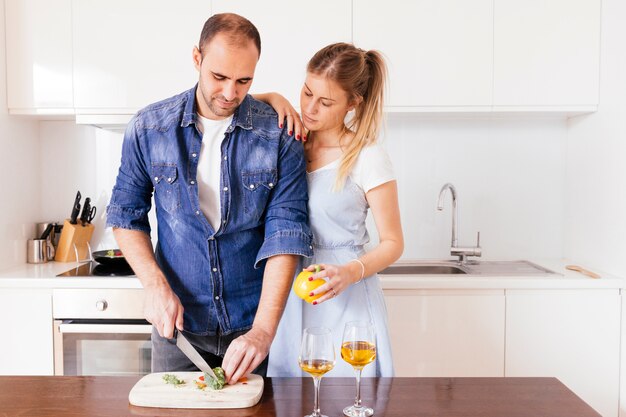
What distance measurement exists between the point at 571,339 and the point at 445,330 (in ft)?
1.70

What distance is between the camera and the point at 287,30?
105 inches

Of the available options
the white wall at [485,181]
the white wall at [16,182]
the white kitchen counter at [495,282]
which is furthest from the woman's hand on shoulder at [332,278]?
the white wall at [16,182]

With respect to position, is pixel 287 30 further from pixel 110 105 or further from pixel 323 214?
pixel 323 214

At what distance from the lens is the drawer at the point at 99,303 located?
250 cm

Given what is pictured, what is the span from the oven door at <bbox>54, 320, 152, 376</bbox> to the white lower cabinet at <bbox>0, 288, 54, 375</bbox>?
0.05 metres

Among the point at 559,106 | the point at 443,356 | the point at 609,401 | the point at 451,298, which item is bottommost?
the point at 609,401

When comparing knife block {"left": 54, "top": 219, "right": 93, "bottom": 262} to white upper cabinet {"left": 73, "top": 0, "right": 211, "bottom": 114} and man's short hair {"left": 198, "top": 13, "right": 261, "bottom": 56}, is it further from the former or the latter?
man's short hair {"left": 198, "top": 13, "right": 261, "bottom": 56}

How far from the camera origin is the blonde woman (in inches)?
68.1

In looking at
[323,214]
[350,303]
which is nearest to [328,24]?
[323,214]

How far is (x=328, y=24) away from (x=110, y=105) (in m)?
1.02

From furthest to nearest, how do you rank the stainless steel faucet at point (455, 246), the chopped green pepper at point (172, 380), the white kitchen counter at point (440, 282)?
1. the stainless steel faucet at point (455, 246)
2. the white kitchen counter at point (440, 282)
3. the chopped green pepper at point (172, 380)

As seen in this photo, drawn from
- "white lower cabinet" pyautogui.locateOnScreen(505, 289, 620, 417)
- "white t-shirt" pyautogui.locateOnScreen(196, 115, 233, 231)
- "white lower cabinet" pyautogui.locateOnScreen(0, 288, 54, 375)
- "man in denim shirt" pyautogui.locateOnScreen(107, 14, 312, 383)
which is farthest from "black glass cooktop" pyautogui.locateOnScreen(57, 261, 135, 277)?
"white lower cabinet" pyautogui.locateOnScreen(505, 289, 620, 417)

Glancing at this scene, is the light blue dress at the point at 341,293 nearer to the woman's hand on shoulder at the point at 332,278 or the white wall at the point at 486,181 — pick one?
the woman's hand on shoulder at the point at 332,278

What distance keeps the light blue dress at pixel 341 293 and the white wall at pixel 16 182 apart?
164cm
